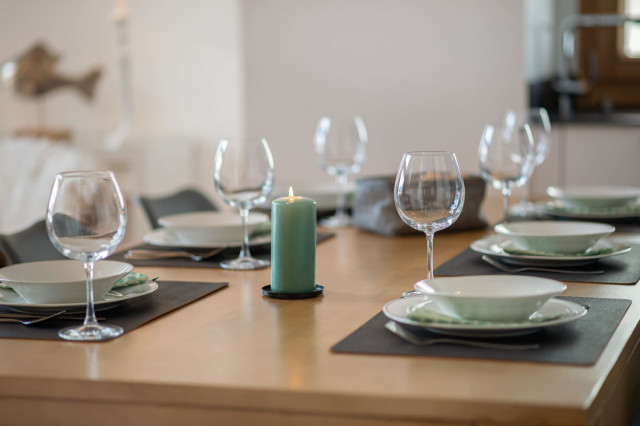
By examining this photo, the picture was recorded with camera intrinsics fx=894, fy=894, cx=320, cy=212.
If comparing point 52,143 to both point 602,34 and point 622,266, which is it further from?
point 622,266

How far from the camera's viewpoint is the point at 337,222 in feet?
6.70

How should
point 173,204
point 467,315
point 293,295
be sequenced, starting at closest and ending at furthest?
point 467,315
point 293,295
point 173,204

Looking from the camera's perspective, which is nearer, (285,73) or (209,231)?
(209,231)

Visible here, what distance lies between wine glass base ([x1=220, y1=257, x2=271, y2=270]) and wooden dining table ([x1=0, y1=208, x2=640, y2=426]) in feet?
1.07

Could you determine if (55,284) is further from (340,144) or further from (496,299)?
(340,144)

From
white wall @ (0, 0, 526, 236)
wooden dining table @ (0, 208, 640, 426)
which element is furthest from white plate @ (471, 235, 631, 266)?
white wall @ (0, 0, 526, 236)

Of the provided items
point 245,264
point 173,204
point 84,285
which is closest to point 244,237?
point 245,264

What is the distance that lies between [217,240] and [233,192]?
22 centimetres

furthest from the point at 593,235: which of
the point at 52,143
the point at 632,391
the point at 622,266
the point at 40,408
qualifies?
the point at 52,143

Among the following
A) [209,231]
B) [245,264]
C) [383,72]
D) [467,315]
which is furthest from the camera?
[383,72]

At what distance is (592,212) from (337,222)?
0.56m

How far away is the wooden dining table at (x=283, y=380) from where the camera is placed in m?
0.78

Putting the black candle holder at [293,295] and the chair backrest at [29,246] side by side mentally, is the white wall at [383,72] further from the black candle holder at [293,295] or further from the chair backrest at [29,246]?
the black candle holder at [293,295]

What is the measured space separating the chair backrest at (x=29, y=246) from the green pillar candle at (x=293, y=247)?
56 cm
